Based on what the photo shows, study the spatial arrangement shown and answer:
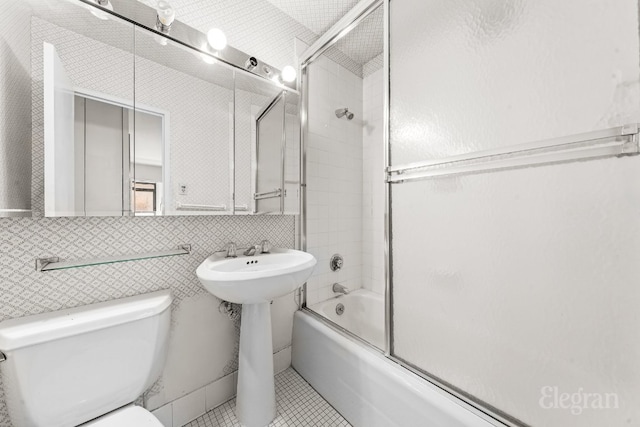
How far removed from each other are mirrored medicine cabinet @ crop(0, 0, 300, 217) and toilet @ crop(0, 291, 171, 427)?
38 cm

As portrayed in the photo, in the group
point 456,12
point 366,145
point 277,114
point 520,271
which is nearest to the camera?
point 520,271

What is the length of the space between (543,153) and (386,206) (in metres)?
0.55

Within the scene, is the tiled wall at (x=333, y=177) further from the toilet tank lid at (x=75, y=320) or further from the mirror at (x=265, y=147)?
the toilet tank lid at (x=75, y=320)

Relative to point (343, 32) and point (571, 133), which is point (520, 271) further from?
point (343, 32)

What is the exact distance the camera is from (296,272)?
1024 mm

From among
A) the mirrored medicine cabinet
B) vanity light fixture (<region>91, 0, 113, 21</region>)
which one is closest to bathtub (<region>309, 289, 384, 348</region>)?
the mirrored medicine cabinet

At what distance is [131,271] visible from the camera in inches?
40.5

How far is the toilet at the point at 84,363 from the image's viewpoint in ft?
2.38

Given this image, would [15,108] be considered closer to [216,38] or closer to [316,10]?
[216,38]

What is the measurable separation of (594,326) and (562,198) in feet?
1.07

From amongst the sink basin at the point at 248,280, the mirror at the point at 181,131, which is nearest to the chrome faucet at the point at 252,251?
the sink basin at the point at 248,280

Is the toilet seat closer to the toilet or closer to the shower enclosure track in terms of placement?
the toilet

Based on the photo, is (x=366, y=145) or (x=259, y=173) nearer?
(x=259, y=173)

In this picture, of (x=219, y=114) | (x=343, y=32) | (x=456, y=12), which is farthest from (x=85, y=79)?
(x=456, y=12)
